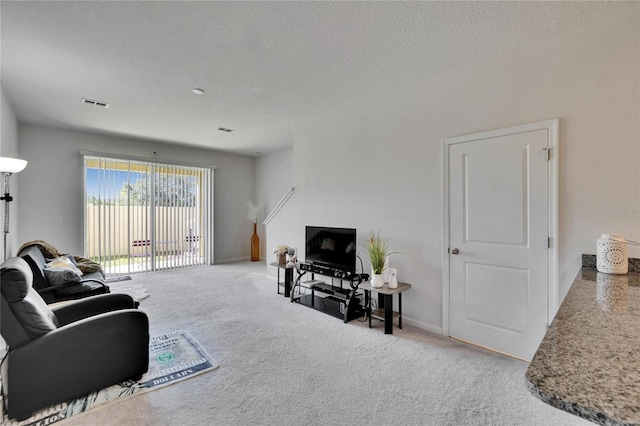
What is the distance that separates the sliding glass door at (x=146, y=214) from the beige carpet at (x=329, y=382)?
2.94 m

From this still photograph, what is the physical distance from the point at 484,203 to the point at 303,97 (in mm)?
2391

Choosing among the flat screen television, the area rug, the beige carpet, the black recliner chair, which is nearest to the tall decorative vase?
the flat screen television

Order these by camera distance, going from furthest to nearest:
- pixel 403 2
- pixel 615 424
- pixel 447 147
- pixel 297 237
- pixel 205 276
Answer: pixel 205 276 → pixel 297 237 → pixel 447 147 → pixel 403 2 → pixel 615 424

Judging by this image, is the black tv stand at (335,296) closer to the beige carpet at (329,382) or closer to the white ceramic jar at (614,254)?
the beige carpet at (329,382)

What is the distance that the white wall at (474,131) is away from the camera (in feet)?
7.25

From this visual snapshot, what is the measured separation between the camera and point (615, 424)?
0.55 metres

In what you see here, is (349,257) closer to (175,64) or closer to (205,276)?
(175,64)

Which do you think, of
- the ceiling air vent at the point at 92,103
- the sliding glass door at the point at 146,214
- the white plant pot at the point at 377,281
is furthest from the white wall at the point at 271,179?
the white plant pot at the point at 377,281

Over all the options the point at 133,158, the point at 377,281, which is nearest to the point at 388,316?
the point at 377,281

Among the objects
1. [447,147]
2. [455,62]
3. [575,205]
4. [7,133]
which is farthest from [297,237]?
[7,133]

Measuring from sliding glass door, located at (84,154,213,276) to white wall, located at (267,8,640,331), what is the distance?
3352mm

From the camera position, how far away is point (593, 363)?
0.77m

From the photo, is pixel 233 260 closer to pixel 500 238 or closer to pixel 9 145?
pixel 9 145

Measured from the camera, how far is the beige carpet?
190 cm
